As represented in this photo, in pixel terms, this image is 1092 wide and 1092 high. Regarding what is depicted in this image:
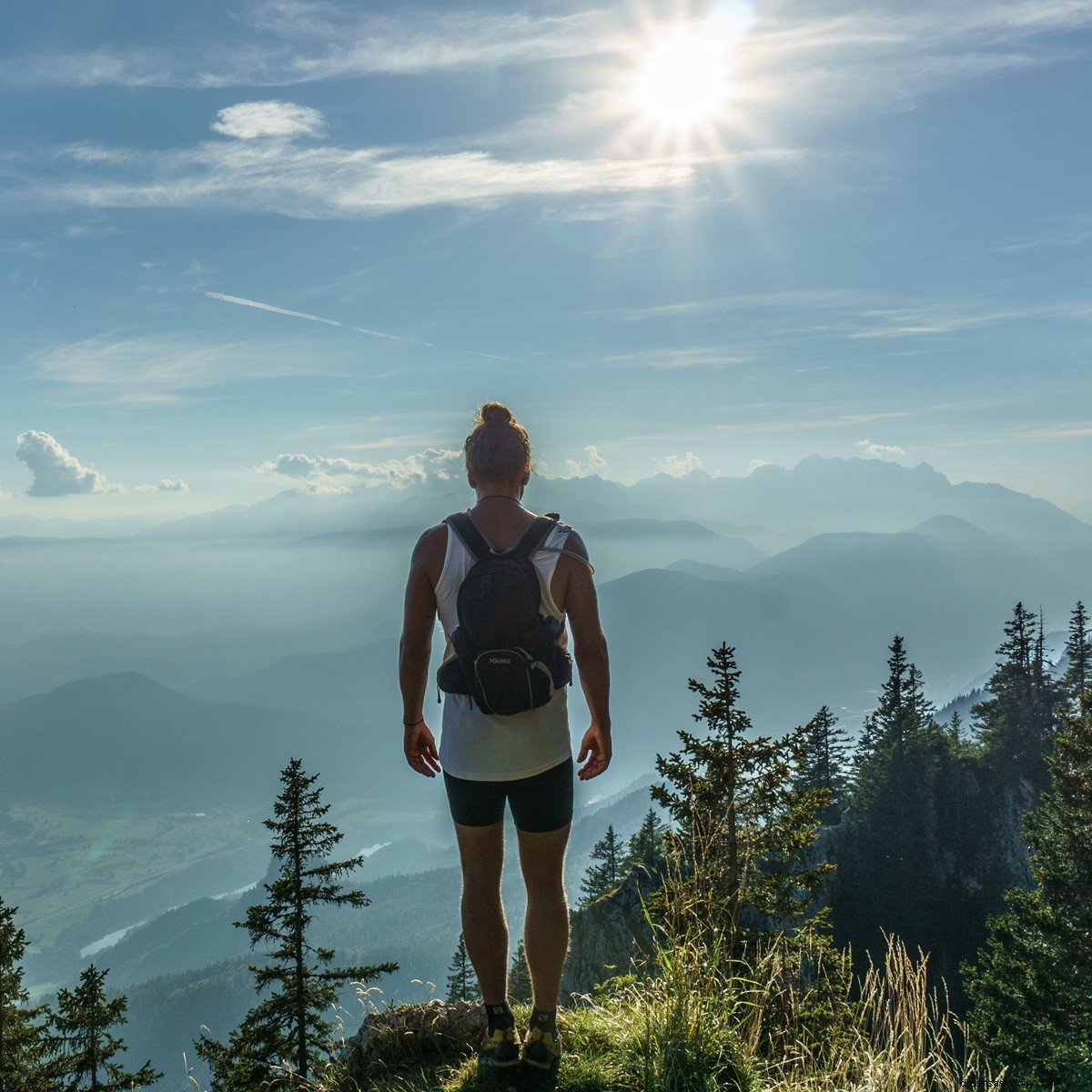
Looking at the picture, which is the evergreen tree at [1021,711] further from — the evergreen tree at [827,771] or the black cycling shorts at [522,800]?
the black cycling shorts at [522,800]

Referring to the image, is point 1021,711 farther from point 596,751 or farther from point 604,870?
point 596,751

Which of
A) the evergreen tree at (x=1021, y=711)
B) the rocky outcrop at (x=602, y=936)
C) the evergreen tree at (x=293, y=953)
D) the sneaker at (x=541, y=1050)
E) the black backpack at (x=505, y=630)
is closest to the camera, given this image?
the black backpack at (x=505, y=630)

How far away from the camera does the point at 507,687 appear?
4.28 metres

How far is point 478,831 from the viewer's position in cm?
454

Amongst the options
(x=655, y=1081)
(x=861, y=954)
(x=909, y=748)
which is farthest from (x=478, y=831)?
(x=909, y=748)

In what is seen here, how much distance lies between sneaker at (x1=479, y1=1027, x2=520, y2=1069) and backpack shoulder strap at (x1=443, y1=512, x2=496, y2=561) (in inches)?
111

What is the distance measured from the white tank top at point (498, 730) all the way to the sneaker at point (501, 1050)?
163cm

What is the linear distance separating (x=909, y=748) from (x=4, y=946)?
148 ft

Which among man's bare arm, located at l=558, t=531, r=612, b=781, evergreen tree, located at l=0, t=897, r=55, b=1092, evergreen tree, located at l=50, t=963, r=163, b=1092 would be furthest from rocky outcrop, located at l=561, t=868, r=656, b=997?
man's bare arm, located at l=558, t=531, r=612, b=781

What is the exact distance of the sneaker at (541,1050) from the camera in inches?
181

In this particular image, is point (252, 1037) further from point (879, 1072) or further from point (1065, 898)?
point (1065, 898)

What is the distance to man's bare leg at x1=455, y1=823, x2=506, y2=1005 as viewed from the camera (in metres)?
4.58

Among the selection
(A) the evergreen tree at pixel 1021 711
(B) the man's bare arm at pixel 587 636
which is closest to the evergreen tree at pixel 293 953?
(B) the man's bare arm at pixel 587 636

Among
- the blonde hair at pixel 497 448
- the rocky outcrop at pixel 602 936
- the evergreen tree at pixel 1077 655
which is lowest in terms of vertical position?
the rocky outcrop at pixel 602 936
